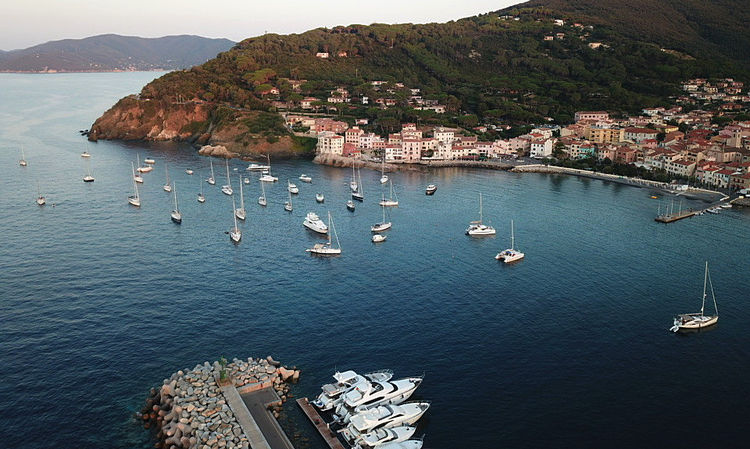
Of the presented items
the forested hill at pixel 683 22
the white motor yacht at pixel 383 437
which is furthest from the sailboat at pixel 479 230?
the forested hill at pixel 683 22

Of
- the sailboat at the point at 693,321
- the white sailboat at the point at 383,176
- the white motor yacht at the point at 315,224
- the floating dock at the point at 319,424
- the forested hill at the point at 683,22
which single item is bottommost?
the floating dock at the point at 319,424

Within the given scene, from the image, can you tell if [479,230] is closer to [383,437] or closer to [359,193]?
[359,193]

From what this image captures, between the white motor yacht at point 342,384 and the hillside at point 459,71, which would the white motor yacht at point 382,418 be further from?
the hillside at point 459,71

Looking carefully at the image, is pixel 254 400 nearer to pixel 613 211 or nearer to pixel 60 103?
pixel 613 211

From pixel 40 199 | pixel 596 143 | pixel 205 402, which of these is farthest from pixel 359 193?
pixel 596 143

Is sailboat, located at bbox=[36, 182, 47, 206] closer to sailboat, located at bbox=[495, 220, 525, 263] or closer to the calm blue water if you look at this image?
the calm blue water

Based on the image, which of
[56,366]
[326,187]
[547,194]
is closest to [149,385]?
[56,366]

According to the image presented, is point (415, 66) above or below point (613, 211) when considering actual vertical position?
above
